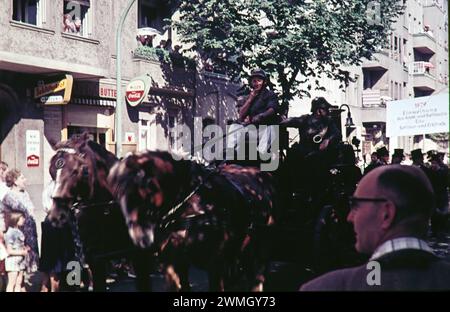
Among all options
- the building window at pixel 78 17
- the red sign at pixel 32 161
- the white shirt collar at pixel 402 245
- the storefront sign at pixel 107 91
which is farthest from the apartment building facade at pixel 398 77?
the white shirt collar at pixel 402 245

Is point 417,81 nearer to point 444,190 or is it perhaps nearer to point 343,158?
point 444,190

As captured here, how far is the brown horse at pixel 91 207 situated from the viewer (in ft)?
17.2

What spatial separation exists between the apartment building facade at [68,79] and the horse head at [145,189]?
7156 mm

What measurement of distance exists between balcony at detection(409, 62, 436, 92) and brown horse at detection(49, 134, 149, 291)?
31.8m

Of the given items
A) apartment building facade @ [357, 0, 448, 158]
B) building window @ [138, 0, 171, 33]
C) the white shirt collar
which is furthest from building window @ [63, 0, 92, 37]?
apartment building facade @ [357, 0, 448, 158]

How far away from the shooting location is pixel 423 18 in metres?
38.7

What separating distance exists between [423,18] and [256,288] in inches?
1477

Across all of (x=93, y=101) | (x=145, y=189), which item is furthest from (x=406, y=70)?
(x=145, y=189)

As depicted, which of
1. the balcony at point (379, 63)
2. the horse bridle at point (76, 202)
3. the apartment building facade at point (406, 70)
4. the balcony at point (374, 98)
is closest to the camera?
the horse bridle at point (76, 202)

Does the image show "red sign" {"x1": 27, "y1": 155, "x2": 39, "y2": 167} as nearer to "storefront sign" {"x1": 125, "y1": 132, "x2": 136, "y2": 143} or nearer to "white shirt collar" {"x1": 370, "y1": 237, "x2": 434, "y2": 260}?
"storefront sign" {"x1": 125, "y1": 132, "x2": 136, "y2": 143}

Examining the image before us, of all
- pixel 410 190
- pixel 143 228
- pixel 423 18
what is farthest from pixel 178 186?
pixel 423 18

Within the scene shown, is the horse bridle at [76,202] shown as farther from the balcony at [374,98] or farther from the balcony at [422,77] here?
the balcony at [422,77]

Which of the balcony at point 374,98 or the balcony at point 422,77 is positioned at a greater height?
the balcony at point 422,77

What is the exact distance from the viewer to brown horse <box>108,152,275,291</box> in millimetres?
4434
